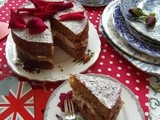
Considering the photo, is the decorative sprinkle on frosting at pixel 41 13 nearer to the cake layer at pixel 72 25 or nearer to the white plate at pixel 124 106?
the cake layer at pixel 72 25

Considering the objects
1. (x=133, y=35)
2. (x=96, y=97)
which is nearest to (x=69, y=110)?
(x=96, y=97)

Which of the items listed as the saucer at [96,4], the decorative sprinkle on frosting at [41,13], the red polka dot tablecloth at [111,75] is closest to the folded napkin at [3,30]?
the red polka dot tablecloth at [111,75]

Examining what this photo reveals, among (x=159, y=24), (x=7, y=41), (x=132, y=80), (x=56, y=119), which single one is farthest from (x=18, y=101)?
(x=159, y=24)

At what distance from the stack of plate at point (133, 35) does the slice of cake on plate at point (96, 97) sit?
236 mm

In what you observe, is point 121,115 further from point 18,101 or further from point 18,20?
point 18,20

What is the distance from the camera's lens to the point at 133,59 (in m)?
1.33

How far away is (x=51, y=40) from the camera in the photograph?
1.24 m

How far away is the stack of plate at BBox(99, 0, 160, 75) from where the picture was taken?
4.30 ft

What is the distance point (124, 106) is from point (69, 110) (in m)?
0.20

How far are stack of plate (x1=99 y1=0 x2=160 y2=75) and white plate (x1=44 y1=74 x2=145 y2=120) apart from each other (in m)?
0.17

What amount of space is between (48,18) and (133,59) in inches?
15.9

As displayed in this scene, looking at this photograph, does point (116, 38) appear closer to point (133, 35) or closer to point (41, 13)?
point (133, 35)

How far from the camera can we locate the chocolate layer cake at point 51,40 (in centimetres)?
124

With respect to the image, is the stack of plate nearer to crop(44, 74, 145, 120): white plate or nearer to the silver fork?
crop(44, 74, 145, 120): white plate
